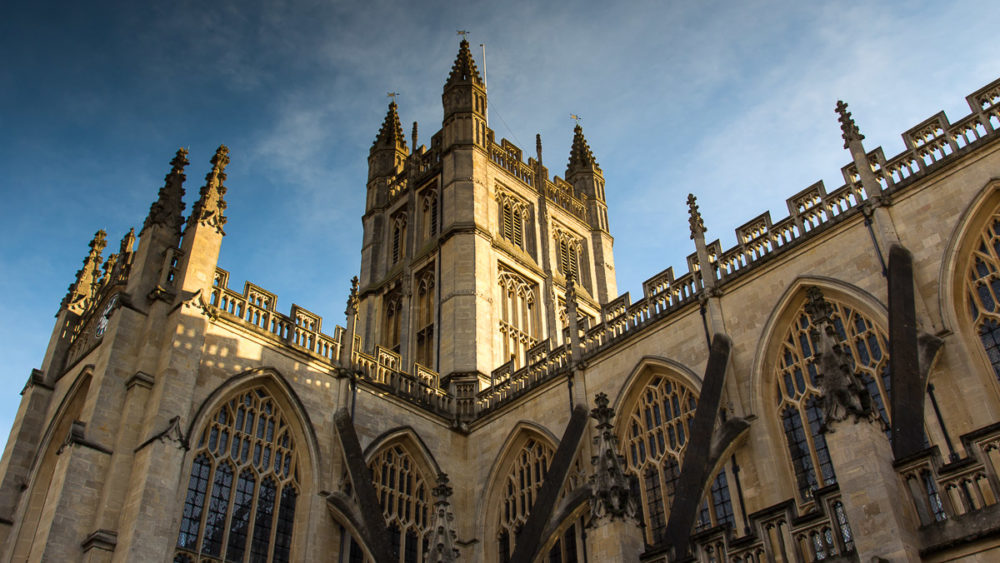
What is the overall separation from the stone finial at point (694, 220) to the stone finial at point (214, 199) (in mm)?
10667

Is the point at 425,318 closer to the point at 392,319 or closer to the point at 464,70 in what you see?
the point at 392,319

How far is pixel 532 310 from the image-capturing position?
94.6 ft

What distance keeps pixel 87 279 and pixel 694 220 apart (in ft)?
51.6

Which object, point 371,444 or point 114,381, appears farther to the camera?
point 371,444

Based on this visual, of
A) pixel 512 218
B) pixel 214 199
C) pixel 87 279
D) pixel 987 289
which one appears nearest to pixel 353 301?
pixel 214 199

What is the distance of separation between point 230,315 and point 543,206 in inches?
639

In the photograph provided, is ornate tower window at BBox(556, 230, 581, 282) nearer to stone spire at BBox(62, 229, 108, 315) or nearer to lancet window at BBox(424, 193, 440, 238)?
lancet window at BBox(424, 193, 440, 238)

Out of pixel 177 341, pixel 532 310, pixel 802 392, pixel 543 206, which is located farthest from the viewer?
pixel 543 206

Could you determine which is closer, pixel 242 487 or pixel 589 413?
pixel 242 487

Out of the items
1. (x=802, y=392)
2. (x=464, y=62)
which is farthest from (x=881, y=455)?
(x=464, y=62)

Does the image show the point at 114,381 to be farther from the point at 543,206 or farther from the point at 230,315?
the point at 543,206

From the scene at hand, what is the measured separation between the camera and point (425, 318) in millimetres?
28078

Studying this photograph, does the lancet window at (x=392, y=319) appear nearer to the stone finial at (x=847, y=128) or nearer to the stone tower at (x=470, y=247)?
the stone tower at (x=470, y=247)

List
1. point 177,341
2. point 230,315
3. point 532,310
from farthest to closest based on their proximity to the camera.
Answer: point 532,310 < point 230,315 < point 177,341
